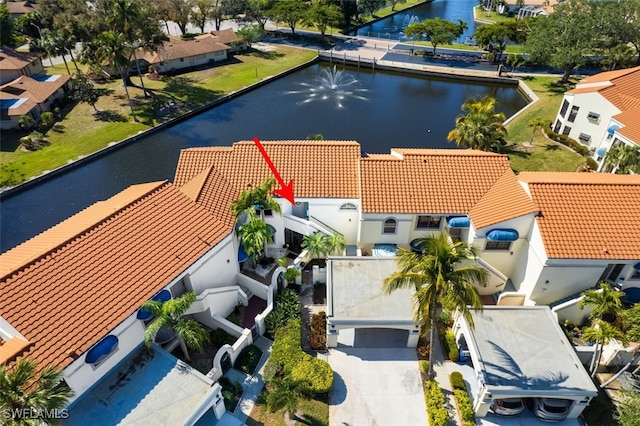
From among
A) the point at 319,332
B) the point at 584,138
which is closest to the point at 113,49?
the point at 319,332

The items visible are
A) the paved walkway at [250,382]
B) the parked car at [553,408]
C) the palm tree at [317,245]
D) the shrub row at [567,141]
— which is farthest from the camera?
the shrub row at [567,141]

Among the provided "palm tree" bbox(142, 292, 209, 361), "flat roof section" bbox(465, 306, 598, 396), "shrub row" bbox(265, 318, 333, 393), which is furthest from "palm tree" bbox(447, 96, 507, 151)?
"palm tree" bbox(142, 292, 209, 361)

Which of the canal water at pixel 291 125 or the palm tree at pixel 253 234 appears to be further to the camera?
the canal water at pixel 291 125

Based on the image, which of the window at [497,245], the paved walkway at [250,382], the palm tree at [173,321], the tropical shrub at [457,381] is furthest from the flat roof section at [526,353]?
the palm tree at [173,321]

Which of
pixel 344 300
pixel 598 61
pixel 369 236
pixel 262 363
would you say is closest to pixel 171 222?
pixel 262 363

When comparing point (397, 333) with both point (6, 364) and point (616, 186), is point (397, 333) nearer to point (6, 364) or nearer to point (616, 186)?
point (616, 186)

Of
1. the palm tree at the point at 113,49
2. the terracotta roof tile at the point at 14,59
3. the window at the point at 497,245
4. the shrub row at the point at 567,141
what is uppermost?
the palm tree at the point at 113,49

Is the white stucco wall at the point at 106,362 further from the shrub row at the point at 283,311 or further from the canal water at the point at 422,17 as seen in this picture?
the canal water at the point at 422,17
